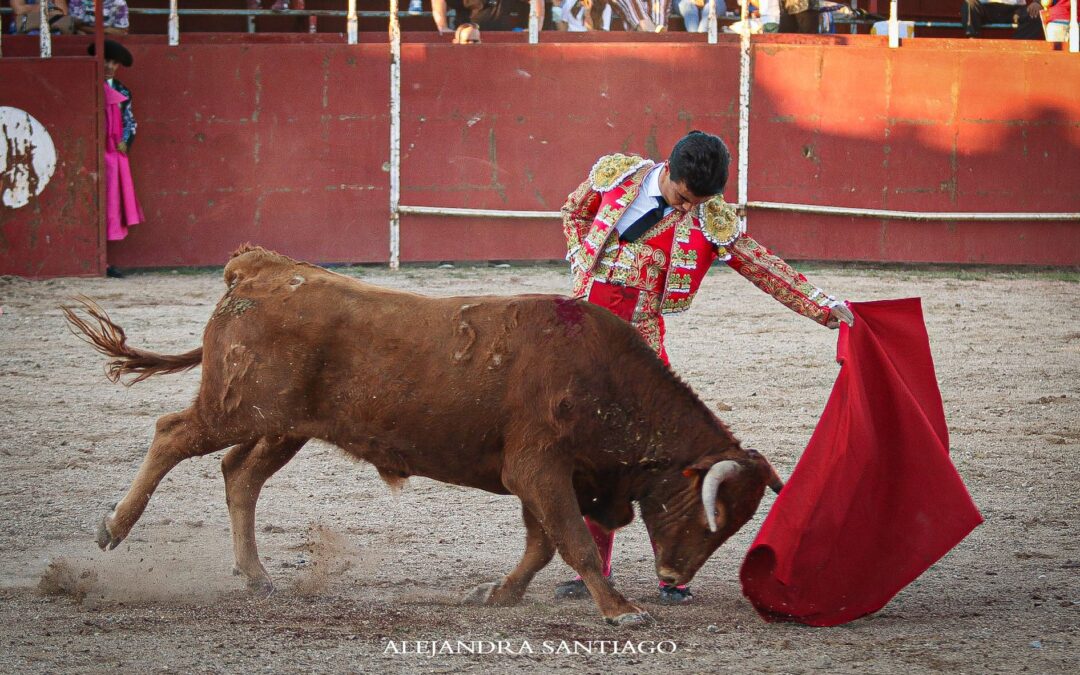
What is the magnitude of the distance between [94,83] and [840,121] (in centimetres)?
559

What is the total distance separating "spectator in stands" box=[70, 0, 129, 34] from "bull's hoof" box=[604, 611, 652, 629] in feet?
25.6

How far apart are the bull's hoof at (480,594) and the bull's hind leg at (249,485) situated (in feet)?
1.82

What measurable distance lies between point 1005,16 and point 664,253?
9655 millimetres

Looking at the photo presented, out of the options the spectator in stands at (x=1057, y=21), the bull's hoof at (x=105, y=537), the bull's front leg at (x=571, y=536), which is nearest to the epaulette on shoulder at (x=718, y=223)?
the bull's front leg at (x=571, y=536)

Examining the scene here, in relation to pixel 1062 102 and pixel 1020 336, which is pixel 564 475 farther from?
pixel 1062 102

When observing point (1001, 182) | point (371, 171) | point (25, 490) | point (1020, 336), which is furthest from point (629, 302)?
point (1001, 182)

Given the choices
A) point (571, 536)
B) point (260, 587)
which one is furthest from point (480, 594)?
point (260, 587)

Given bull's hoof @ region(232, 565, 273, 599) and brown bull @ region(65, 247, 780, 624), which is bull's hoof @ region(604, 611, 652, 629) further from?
bull's hoof @ region(232, 565, 273, 599)

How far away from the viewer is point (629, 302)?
3.47 metres

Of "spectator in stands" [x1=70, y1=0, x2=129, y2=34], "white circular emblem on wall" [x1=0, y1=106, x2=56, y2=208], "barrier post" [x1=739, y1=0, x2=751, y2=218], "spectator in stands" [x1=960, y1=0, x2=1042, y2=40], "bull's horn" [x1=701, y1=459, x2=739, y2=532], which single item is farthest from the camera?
"spectator in stands" [x1=960, y1=0, x2=1042, y2=40]

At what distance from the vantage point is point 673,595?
11.4 feet

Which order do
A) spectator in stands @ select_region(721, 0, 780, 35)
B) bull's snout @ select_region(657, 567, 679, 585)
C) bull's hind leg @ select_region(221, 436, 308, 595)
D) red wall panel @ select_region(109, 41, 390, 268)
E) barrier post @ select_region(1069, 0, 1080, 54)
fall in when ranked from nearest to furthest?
bull's snout @ select_region(657, 567, 679, 585)
bull's hind leg @ select_region(221, 436, 308, 595)
red wall panel @ select_region(109, 41, 390, 268)
barrier post @ select_region(1069, 0, 1080, 54)
spectator in stands @ select_region(721, 0, 780, 35)

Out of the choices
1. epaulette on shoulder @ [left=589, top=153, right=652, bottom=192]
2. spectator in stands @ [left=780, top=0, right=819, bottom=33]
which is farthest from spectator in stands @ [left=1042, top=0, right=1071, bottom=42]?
epaulette on shoulder @ [left=589, top=153, right=652, bottom=192]

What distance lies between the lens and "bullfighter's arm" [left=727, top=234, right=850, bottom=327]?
3420 mm
